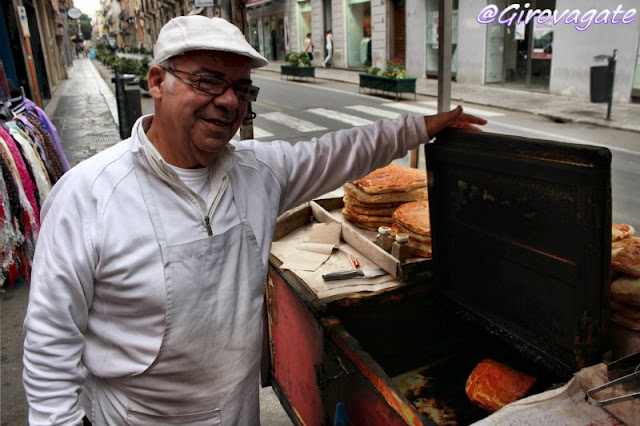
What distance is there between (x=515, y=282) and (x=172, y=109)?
1419 millimetres

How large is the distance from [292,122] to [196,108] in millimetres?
11219

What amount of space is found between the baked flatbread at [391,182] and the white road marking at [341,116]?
8.59m

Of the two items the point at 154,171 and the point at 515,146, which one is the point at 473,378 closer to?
the point at 515,146

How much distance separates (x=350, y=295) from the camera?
2.25 metres

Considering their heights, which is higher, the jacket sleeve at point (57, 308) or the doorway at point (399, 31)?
the doorway at point (399, 31)

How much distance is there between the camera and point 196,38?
1515 mm

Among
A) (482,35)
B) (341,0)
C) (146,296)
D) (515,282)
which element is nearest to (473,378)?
(515,282)

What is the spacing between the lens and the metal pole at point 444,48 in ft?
8.02

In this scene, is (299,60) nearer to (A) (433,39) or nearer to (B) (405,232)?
(A) (433,39)

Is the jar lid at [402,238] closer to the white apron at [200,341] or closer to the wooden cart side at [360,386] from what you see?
the wooden cart side at [360,386]

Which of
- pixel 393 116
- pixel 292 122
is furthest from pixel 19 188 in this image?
pixel 393 116

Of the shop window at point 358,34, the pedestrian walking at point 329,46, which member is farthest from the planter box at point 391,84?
the pedestrian walking at point 329,46

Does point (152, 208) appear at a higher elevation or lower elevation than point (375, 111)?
higher

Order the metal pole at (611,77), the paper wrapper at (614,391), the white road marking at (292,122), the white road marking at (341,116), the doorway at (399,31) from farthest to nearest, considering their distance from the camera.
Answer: the doorway at (399,31)
the white road marking at (341,116)
the white road marking at (292,122)
the metal pole at (611,77)
the paper wrapper at (614,391)
